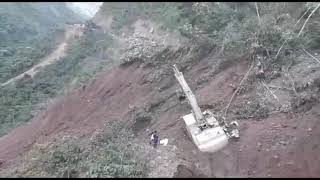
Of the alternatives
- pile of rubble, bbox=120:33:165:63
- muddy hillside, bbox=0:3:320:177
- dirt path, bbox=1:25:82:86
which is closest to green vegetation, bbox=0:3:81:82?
dirt path, bbox=1:25:82:86

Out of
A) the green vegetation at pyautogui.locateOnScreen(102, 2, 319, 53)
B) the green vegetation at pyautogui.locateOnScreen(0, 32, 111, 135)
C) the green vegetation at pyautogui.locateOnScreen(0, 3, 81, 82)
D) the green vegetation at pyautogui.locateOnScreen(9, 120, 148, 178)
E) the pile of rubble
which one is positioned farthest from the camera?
the green vegetation at pyautogui.locateOnScreen(0, 3, 81, 82)

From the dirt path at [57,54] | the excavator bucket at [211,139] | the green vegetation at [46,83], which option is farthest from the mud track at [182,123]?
the dirt path at [57,54]

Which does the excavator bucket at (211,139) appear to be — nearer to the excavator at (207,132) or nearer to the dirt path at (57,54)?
the excavator at (207,132)

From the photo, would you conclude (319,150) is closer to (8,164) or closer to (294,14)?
(294,14)

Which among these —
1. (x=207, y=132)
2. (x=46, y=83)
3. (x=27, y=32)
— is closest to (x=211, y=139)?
(x=207, y=132)

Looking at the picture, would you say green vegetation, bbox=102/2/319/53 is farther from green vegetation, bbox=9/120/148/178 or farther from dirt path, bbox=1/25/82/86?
dirt path, bbox=1/25/82/86
